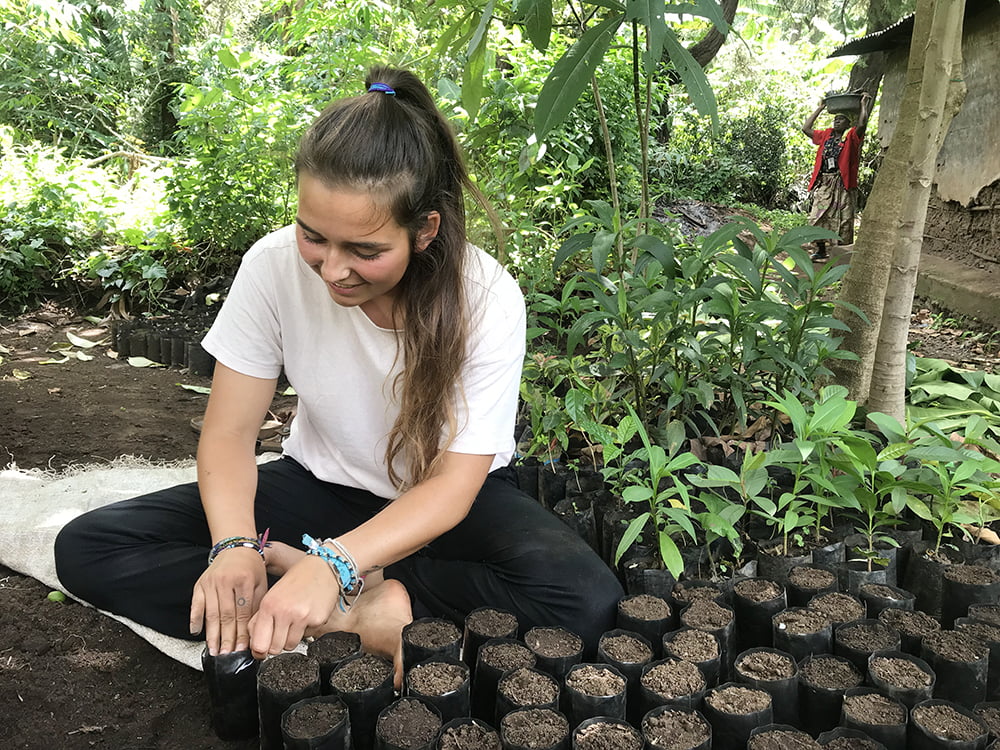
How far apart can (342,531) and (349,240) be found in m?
0.71

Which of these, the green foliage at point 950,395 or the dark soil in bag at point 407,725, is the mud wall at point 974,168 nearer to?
the green foliage at point 950,395

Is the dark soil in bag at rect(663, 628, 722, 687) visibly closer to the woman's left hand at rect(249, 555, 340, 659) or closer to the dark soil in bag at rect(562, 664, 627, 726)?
the dark soil in bag at rect(562, 664, 627, 726)

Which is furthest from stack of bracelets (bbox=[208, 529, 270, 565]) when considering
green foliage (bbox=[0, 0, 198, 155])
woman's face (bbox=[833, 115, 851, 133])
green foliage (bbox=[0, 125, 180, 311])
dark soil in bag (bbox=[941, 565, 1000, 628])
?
green foliage (bbox=[0, 0, 198, 155])

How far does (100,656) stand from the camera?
Result: 1.50m

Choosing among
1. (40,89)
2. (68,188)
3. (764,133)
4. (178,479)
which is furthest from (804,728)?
(764,133)

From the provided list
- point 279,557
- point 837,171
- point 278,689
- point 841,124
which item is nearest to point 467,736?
point 278,689

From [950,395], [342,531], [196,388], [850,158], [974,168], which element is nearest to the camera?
[342,531]

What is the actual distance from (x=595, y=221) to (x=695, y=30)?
1062 cm

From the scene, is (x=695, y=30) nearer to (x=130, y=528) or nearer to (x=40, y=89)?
(x=40, y=89)

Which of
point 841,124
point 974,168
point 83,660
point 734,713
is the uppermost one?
point 841,124

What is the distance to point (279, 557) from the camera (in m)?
1.42

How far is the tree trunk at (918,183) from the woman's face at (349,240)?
53.6 inches

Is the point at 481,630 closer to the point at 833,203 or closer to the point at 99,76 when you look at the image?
the point at 833,203

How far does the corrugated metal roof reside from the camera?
4799 millimetres
